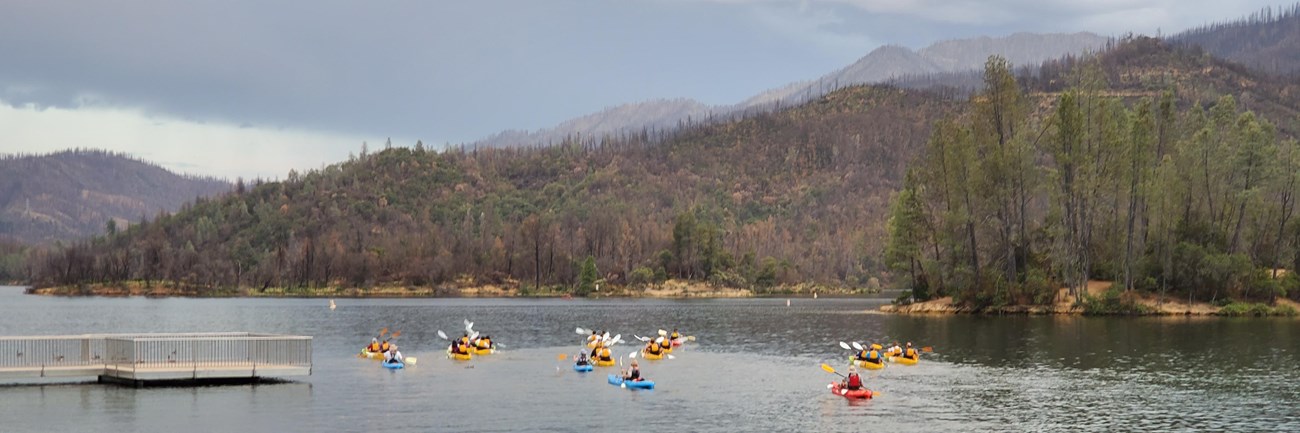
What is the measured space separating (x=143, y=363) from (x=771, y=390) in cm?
2811

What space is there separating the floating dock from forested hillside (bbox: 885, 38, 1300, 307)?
75576mm

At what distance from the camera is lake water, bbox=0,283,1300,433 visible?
48062 mm

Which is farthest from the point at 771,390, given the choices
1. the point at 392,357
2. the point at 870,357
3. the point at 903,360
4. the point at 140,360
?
the point at 140,360

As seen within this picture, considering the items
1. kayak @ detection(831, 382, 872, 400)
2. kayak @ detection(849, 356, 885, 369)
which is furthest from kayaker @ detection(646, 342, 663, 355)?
kayak @ detection(831, 382, 872, 400)

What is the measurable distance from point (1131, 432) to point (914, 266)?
3502 inches

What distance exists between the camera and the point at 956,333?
3888 inches

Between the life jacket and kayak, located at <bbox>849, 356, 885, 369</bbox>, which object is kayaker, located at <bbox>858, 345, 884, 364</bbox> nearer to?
kayak, located at <bbox>849, 356, 885, 369</bbox>

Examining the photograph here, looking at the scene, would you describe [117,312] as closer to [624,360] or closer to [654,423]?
[624,360]

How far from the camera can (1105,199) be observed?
4798 inches

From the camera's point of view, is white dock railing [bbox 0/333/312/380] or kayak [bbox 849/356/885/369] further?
kayak [bbox 849/356/885/369]

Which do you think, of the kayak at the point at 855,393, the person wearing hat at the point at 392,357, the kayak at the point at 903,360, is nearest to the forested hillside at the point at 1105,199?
the kayak at the point at 903,360

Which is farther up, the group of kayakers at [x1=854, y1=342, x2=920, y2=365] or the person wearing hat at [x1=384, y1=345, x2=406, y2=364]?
the person wearing hat at [x1=384, y1=345, x2=406, y2=364]


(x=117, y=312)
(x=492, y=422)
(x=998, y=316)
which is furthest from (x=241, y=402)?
(x=117, y=312)

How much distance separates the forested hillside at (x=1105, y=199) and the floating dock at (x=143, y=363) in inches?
2975
